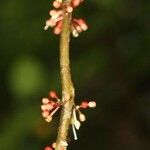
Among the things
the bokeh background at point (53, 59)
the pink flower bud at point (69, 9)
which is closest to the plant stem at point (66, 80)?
the pink flower bud at point (69, 9)

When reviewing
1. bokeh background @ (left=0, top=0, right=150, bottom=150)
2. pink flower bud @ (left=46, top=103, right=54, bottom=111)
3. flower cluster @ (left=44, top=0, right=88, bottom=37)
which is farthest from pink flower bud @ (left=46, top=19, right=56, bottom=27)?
bokeh background @ (left=0, top=0, right=150, bottom=150)

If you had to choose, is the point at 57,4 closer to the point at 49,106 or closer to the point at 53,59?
the point at 49,106

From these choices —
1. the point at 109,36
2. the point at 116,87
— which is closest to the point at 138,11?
the point at 109,36

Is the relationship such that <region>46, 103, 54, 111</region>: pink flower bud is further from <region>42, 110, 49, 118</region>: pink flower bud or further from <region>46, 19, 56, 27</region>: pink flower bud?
<region>46, 19, 56, 27</region>: pink flower bud

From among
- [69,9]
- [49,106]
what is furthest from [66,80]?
[69,9]

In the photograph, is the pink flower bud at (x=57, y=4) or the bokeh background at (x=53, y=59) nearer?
the pink flower bud at (x=57, y=4)

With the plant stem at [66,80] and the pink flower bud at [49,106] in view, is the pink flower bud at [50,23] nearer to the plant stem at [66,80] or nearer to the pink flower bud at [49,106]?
the plant stem at [66,80]
